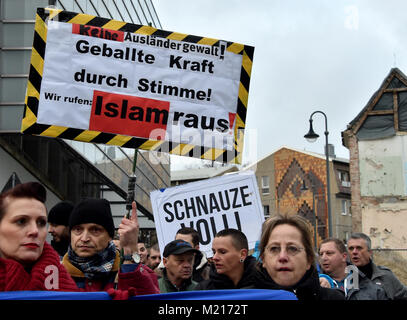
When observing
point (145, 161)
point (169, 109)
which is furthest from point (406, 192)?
point (169, 109)

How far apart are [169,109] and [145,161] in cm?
2381

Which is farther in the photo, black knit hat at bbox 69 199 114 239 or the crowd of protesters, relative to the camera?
black knit hat at bbox 69 199 114 239

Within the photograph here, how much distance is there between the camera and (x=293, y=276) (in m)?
3.82

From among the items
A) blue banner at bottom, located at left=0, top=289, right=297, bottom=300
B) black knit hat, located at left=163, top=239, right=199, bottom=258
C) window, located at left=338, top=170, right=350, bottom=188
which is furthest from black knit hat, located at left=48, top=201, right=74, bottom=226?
window, located at left=338, top=170, right=350, bottom=188

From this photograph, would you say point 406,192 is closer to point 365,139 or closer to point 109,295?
point 365,139

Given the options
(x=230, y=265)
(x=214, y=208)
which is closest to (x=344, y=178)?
(x=214, y=208)

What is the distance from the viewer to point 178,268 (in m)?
6.20

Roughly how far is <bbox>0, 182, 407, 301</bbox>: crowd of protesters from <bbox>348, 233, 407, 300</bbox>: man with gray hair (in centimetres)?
64

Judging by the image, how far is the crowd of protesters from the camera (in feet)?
10.1

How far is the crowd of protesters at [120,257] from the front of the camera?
308cm

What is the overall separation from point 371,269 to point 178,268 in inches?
93.3

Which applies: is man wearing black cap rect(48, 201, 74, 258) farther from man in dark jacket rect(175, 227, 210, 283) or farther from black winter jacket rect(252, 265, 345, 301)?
man in dark jacket rect(175, 227, 210, 283)

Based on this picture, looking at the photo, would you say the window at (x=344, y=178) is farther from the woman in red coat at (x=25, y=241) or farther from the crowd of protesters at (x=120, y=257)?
the woman in red coat at (x=25, y=241)

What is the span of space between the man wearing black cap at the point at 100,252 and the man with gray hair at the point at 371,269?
3.83 m
